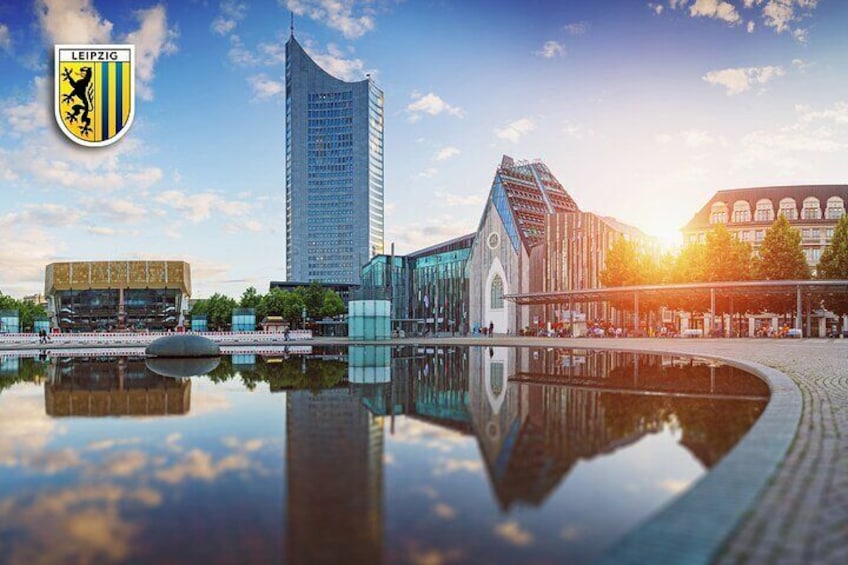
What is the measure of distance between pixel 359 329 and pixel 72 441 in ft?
150

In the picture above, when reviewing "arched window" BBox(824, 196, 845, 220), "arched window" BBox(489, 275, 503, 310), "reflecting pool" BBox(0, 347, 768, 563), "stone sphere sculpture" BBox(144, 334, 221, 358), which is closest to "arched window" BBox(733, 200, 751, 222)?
"arched window" BBox(824, 196, 845, 220)

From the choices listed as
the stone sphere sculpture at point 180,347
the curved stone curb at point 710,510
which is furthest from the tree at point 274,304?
the curved stone curb at point 710,510

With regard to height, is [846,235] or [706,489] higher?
[846,235]

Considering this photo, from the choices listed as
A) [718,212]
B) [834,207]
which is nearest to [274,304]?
[718,212]

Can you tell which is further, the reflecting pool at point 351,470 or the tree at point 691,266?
the tree at point 691,266

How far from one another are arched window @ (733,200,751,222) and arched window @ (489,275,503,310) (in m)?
32.7

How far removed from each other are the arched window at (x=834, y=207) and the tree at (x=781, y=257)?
32899 millimetres

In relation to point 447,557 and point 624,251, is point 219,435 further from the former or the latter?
point 624,251

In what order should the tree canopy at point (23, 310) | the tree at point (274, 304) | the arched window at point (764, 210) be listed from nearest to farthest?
1. the arched window at point (764, 210)
2. the tree at point (274, 304)
3. the tree canopy at point (23, 310)

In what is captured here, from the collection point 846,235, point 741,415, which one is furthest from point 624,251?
point 741,415

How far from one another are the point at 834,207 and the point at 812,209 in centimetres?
260

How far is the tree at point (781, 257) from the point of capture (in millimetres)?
53625

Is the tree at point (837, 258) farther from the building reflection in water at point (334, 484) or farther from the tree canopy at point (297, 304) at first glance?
the tree canopy at point (297, 304)

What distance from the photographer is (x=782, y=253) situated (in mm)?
53875
